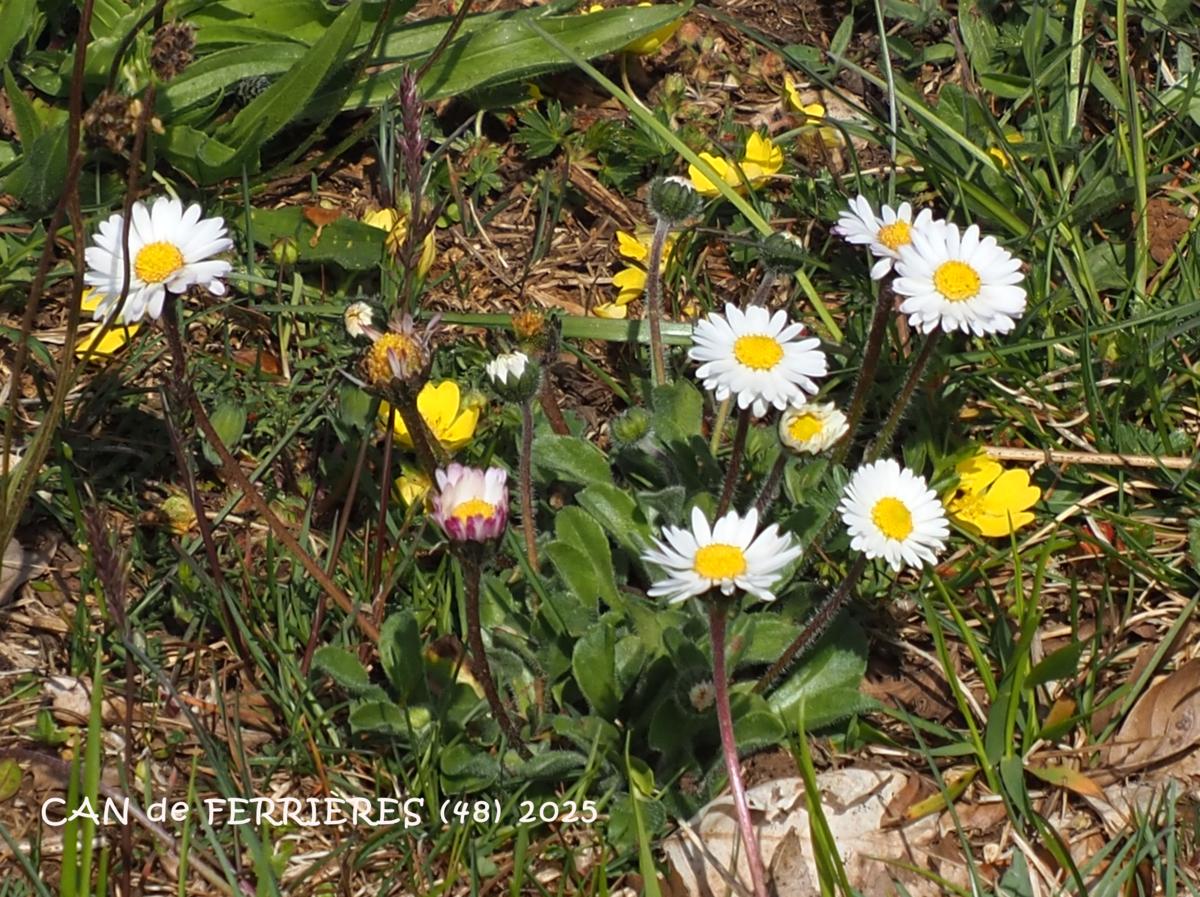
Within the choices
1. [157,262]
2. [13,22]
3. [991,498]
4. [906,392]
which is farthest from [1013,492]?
[13,22]

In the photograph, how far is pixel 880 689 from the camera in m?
2.55

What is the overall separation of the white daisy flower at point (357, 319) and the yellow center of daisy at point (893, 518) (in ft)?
3.00

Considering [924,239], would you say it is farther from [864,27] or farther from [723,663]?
[864,27]

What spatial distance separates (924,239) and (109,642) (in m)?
1.60

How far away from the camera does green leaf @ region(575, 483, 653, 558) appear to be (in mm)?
2506

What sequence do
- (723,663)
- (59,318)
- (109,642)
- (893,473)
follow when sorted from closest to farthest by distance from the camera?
(723,663) → (893,473) → (109,642) → (59,318)

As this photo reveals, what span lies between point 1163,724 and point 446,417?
4.70 feet

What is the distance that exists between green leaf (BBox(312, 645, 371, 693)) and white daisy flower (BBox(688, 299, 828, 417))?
0.73 meters


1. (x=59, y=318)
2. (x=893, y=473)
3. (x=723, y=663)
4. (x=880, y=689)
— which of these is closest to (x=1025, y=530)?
(x=880, y=689)

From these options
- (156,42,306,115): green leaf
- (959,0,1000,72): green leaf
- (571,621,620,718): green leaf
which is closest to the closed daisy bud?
(571,621,620,718): green leaf

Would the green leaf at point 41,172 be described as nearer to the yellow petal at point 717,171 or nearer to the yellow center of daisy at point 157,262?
the yellow center of daisy at point 157,262

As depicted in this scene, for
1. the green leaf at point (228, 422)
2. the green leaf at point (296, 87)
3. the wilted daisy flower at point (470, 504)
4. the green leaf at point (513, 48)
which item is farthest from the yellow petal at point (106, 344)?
the wilted daisy flower at point (470, 504)

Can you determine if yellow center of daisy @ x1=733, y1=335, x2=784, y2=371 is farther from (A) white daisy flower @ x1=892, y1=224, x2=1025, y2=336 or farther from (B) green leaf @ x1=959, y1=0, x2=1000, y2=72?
(B) green leaf @ x1=959, y1=0, x2=1000, y2=72

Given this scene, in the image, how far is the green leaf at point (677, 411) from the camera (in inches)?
103
